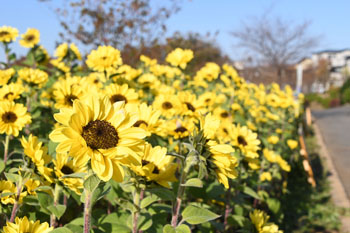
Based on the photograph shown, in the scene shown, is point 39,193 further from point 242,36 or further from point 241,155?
point 242,36

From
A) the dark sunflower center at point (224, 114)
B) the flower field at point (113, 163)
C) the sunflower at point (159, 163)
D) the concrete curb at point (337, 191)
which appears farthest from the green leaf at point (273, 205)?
the sunflower at point (159, 163)

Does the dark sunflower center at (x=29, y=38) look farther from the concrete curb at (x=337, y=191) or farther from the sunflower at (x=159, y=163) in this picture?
the concrete curb at (x=337, y=191)

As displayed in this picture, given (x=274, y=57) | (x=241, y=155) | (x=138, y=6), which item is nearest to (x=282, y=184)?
(x=241, y=155)

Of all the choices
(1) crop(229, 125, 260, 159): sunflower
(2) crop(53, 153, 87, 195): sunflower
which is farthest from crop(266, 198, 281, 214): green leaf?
(2) crop(53, 153, 87, 195): sunflower

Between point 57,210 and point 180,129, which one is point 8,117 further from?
point 180,129

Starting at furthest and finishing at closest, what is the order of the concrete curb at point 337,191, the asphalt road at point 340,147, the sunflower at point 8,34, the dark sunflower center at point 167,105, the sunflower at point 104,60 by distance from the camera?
the asphalt road at point 340,147 < the concrete curb at point 337,191 < the sunflower at point 8,34 < the dark sunflower center at point 167,105 < the sunflower at point 104,60

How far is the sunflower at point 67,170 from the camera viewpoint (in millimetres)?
1636

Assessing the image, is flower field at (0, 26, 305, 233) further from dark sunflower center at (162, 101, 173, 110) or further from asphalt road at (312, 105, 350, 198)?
asphalt road at (312, 105, 350, 198)

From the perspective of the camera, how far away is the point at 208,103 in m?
3.68

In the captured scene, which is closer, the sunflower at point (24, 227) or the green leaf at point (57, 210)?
the sunflower at point (24, 227)

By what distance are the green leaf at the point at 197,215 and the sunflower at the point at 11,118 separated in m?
1.10

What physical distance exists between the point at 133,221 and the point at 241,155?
1083 millimetres

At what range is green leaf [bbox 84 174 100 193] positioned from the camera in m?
1.23

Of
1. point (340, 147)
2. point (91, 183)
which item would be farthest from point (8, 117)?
point (340, 147)
